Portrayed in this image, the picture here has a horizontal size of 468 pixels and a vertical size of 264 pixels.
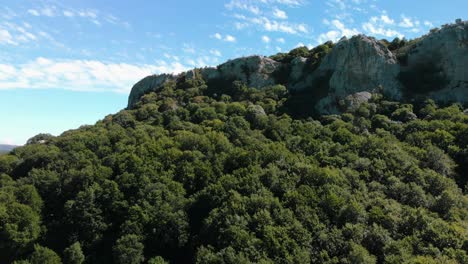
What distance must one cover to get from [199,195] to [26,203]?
27275 millimetres

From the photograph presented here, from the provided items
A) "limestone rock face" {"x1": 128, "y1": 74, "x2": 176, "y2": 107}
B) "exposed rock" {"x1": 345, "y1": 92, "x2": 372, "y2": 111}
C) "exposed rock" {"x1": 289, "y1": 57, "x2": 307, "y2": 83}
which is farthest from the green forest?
"limestone rock face" {"x1": 128, "y1": 74, "x2": 176, "y2": 107}

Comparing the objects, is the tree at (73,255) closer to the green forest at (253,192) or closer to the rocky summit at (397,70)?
the green forest at (253,192)

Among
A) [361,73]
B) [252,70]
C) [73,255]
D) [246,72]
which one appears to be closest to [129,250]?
[73,255]

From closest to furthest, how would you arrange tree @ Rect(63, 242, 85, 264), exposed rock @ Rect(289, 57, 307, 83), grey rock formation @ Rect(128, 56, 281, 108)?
tree @ Rect(63, 242, 85, 264)
exposed rock @ Rect(289, 57, 307, 83)
grey rock formation @ Rect(128, 56, 281, 108)

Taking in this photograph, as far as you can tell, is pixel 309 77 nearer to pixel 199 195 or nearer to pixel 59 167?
pixel 199 195

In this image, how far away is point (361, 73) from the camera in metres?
81.2

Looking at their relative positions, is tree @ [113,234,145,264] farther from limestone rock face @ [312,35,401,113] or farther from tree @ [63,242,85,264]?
limestone rock face @ [312,35,401,113]

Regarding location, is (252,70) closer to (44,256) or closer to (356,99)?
(356,99)

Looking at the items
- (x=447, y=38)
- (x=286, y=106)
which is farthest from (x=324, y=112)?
(x=447, y=38)

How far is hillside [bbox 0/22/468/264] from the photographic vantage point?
40375 millimetres

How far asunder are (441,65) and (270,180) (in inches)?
2136

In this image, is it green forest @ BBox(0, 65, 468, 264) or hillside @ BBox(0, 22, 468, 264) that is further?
hillside @ BBox(0, 22, 468, 264)

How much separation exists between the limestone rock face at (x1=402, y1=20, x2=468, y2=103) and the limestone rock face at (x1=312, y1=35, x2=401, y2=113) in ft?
13.7

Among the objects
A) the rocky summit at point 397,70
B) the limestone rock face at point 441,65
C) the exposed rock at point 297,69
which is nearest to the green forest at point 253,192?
the rocky summit at point 397,70
